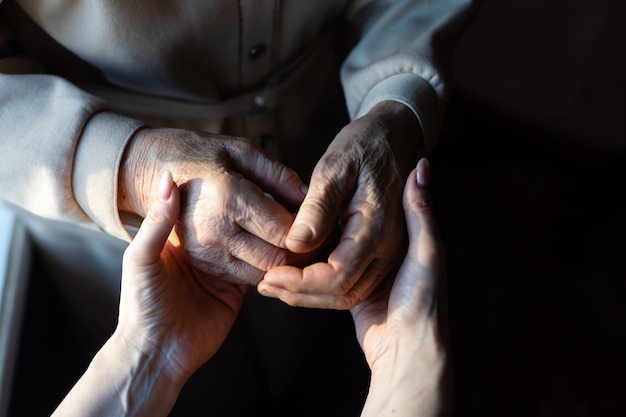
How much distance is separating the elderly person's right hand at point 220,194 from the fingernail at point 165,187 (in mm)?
23

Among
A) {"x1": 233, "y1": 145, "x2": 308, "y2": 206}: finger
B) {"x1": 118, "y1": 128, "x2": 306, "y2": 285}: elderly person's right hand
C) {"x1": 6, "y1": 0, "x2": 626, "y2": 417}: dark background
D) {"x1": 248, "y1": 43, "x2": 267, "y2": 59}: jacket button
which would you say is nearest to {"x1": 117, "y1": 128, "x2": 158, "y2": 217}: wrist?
{"x1": 118, "y1": 128, "x2": 306, "y2": 285}: elderly person's right hand

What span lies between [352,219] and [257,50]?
310 mm

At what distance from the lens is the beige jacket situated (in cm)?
73

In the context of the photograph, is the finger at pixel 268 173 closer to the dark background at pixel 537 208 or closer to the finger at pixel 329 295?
the finger at pixel 329 295

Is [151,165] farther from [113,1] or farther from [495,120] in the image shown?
[495,120]

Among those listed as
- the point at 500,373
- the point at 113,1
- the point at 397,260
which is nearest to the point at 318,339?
the point at 500,373

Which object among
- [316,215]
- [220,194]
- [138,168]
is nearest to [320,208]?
[316,215]

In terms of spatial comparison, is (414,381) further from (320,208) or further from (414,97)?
(414,97)

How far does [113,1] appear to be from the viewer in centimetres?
72

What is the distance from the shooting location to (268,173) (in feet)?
2.41

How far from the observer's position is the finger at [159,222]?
0.68 m

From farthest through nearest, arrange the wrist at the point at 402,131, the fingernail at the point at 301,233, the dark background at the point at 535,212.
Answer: the dark background at the point at 535,212, the wrist at the point at 402,131, the fingernail at the point at 301,233

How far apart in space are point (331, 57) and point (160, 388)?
63cm

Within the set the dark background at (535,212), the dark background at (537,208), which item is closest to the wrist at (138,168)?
the dark background at (535,212)
